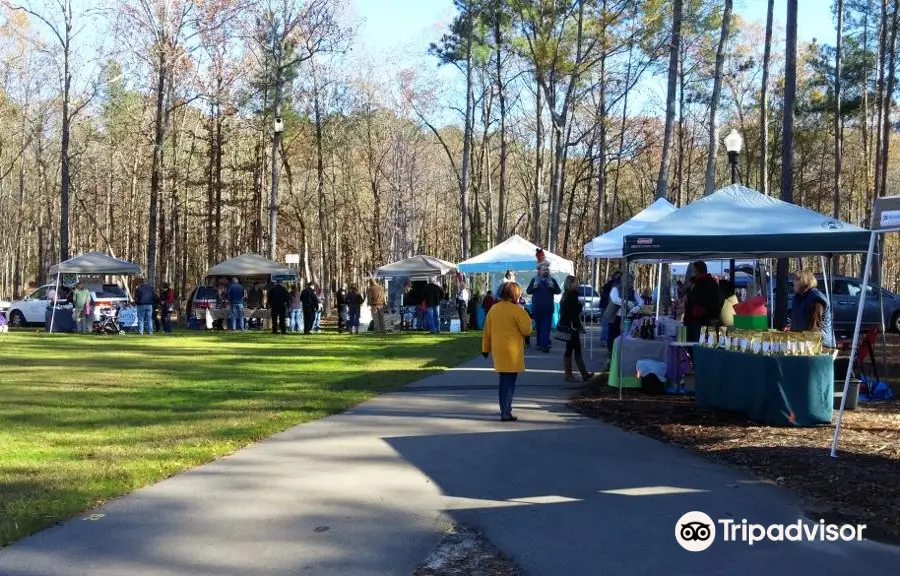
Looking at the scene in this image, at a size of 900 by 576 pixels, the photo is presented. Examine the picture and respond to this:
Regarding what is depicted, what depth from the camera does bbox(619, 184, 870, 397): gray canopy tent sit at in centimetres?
1042

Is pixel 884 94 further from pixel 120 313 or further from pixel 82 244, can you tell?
pixel 82 244

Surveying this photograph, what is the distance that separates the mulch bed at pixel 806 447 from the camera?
6160 millimetres

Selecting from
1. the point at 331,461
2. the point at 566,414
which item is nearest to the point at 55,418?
the point at 331,461

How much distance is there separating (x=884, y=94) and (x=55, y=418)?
118 feet

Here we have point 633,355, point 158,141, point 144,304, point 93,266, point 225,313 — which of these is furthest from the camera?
point 158,141

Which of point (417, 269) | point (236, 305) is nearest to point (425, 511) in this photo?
point (236, 305)

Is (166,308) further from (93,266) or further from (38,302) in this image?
(38,302)

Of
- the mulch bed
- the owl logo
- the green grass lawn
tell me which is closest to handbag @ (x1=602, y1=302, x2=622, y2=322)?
the green grass lawn

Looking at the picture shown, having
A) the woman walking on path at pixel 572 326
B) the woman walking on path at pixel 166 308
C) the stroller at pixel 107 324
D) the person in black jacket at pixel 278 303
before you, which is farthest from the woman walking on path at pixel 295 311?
the woman walking on path at pixel 572 326

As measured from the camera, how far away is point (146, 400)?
39.4 feet

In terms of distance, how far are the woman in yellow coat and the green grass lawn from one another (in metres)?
2.26

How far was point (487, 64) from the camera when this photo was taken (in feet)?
135

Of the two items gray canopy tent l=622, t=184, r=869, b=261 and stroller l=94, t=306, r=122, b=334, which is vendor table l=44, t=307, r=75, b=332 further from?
gray canopy tent l=622, t=184, r=869, b=261

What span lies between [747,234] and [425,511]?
623 cm
